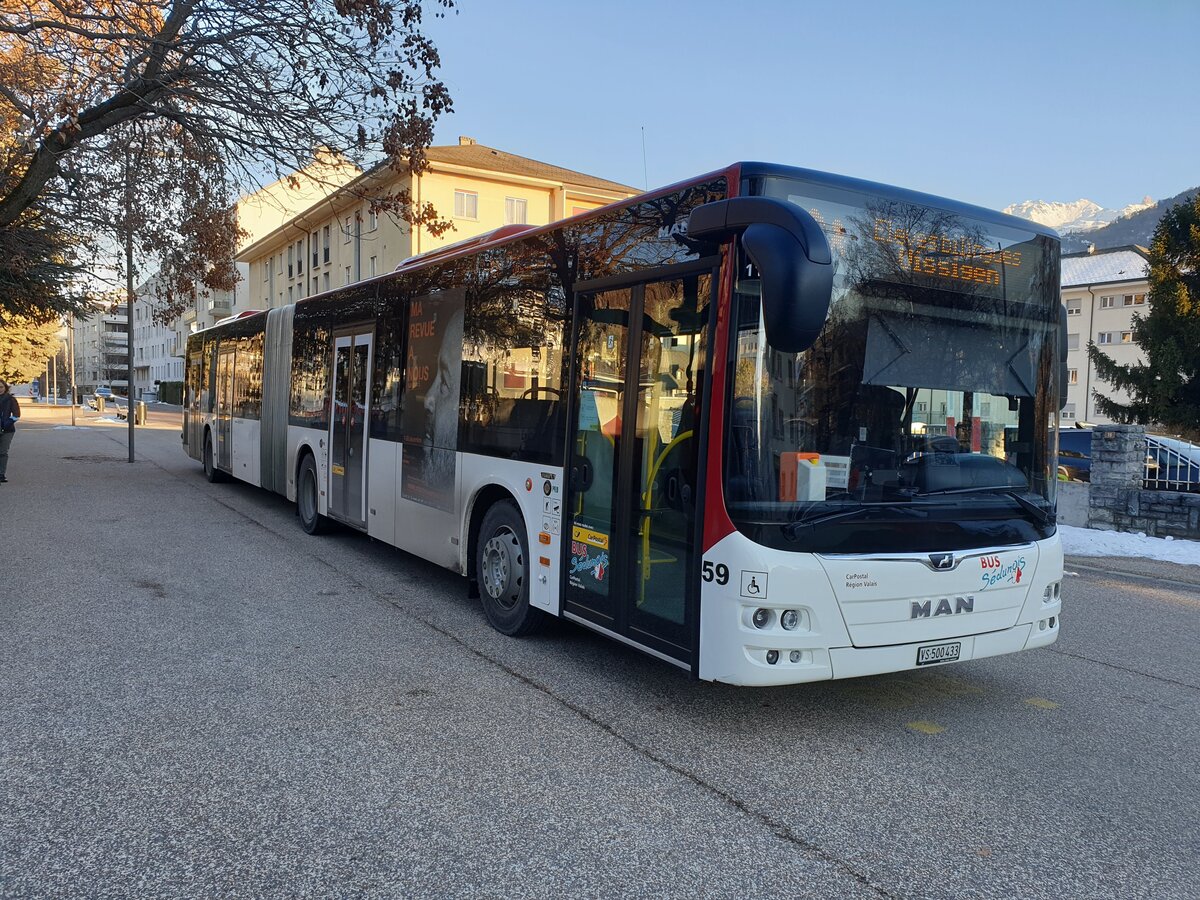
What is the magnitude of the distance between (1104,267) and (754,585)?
7106 centimetres

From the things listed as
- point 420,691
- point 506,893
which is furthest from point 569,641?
point 506,893

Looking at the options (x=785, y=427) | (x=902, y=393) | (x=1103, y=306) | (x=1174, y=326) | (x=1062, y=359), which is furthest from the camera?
(x=1103, y=306)

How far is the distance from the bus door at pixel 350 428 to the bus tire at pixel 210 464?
772 centimetres

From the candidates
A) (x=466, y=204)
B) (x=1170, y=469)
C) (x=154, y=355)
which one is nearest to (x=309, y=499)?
(x=1170, y=469)

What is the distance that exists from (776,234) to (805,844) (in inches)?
100

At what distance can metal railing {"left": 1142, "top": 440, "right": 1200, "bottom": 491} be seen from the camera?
1277 centimetres

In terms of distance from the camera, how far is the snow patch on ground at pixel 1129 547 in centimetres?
1151

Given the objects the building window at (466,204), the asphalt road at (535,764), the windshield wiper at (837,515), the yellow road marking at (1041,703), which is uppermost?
the building window at (466,204)

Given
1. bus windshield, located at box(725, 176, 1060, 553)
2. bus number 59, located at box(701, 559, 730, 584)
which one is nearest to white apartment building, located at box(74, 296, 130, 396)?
bus number 59, located at box(701, 559, 730, 584)

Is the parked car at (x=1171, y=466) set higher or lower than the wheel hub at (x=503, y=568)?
higher

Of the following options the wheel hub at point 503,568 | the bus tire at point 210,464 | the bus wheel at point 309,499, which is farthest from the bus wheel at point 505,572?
the bus tire at point 210,464

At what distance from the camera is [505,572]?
256 inches

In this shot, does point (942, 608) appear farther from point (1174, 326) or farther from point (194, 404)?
point (1174, 326)

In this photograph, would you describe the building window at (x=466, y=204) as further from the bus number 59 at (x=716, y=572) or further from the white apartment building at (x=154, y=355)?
the white apartment building at (x=154, y=355)
